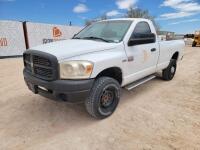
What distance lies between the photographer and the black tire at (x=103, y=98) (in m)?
3.48

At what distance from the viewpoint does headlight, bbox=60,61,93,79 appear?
3.17m

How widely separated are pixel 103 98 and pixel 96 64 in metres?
0.78

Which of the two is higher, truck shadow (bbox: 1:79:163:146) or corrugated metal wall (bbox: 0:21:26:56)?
corrugated metal wall (bbox: 0:21:26:56)

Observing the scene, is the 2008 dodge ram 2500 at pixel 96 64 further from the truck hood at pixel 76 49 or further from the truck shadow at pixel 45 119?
the truck shadow at pixel 45 119

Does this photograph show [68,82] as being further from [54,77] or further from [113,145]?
[113,145]

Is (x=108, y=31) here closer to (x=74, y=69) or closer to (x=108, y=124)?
(x=74, y=69)

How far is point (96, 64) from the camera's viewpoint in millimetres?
3330

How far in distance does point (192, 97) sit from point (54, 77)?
3541mm

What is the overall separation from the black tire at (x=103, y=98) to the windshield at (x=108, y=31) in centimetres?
92

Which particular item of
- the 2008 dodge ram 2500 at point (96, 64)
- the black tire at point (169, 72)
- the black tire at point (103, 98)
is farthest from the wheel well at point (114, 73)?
the black tire at point (169, 72)

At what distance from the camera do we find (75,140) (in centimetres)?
319

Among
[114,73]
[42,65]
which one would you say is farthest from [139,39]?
[42,65]

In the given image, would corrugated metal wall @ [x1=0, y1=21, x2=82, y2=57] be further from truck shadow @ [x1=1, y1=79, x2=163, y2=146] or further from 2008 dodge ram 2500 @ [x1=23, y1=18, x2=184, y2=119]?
2008 dodge ram 2500 @ [x1=23, y1=18, x2=184, y2=119]

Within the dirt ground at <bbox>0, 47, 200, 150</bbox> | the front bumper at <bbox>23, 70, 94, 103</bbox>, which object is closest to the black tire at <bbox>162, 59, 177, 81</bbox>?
the dirt ground at <bbox>0, 47, 200, 150</bbox>
